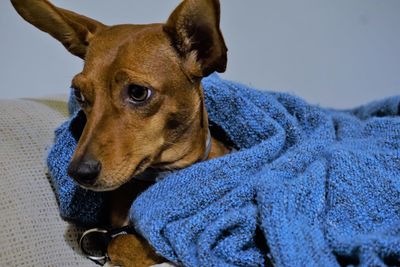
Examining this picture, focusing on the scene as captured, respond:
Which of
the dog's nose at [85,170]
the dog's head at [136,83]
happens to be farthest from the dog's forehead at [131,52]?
the dog's nose at [85,170]

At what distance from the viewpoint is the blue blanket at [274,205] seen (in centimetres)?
97

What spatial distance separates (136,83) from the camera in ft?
3.51

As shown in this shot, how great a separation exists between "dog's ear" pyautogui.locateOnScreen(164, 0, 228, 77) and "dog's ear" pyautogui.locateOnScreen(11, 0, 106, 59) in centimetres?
19

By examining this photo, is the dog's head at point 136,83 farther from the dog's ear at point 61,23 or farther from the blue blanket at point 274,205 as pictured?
the blue blanket at point 274,205

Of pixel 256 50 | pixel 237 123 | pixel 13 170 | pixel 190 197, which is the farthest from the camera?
pixel 256 50

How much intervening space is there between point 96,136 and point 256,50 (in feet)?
4.22

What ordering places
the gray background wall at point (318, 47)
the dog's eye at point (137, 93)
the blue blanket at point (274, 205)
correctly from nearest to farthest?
the blue blanket at point (274, 205)
the dog's eye at point (137, 93)
the gray background wall at point (318, 47)

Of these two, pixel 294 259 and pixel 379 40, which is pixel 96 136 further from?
pixel 379 40

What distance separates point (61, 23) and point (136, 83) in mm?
253

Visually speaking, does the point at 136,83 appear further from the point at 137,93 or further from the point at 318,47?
the point at 318,47

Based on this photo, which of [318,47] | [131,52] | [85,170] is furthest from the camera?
[318,47]

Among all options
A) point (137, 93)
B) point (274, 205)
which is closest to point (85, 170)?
point (137, 93)

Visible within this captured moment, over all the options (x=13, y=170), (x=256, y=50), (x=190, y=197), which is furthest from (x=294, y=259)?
(x=256, y=50)

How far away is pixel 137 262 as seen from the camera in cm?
113
